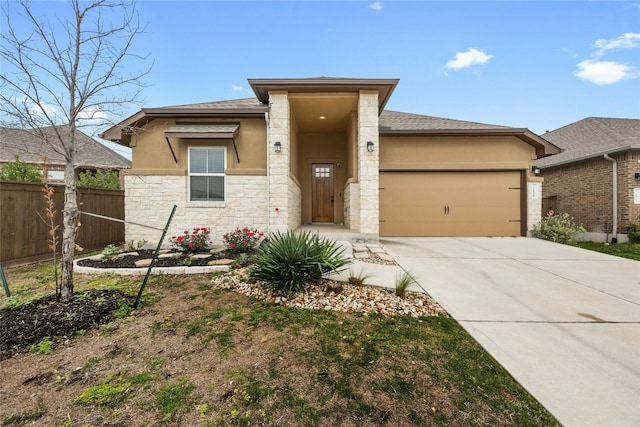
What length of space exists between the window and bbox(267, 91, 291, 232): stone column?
1.58 m

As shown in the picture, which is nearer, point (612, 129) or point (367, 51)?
point (367, 51)

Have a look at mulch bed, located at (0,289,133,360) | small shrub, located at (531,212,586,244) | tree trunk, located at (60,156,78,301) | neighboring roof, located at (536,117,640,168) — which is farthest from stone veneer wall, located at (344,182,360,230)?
neighboring roof, located at (536,117,640,168)

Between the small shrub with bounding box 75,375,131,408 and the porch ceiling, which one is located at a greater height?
the porch ceiling

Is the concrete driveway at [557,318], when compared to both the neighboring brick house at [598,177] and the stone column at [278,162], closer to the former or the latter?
the stone column at [278,162]

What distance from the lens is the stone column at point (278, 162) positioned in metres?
6.76

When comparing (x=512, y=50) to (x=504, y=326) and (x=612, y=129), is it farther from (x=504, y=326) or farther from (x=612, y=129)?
(x=504, y=326)

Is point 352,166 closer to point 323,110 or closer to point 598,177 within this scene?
point 323,110

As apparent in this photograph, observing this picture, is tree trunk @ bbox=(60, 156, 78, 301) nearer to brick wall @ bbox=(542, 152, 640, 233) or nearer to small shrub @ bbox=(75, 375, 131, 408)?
small shrub @ bbox=(75, 375, 131, 408)

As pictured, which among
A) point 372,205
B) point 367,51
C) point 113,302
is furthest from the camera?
point 367,51

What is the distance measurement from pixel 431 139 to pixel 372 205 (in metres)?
3.72

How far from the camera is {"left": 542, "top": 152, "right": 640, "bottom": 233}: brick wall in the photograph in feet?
29.0

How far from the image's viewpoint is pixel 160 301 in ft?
11.5

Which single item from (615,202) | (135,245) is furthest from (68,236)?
(615,202)

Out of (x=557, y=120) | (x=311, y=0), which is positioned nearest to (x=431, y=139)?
(x=311, y=0)
